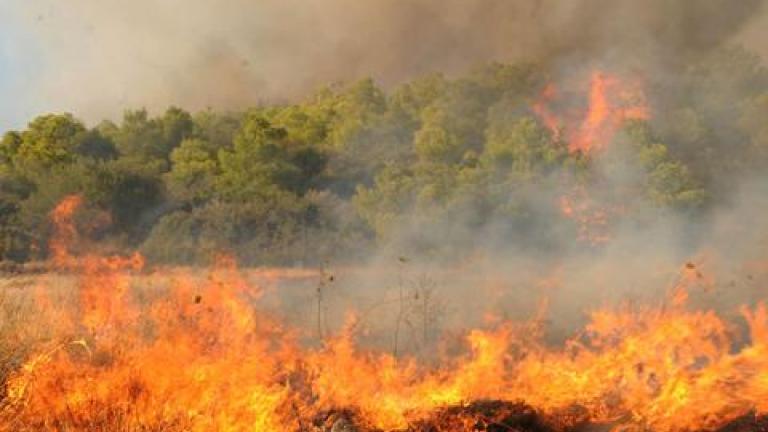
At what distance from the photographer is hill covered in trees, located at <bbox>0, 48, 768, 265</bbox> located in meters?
19.1

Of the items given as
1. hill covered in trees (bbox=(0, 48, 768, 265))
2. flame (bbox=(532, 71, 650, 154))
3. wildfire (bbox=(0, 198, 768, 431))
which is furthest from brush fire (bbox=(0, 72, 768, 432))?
flame (bbox=(532, 71, 650, 154))

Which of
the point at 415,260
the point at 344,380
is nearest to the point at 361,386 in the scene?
the point at 344,380

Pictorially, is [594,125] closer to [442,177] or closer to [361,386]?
[442,177]

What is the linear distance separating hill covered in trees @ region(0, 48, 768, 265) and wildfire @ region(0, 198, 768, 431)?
907 centimetres

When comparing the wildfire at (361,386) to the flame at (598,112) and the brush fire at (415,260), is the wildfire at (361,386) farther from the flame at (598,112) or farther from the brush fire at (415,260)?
the flame at (598,112)

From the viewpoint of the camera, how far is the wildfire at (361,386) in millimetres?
6641

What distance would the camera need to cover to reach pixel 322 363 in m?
8.08

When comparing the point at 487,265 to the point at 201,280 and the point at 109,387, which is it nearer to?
the point at 201,280

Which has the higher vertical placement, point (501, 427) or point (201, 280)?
point (201, 280)

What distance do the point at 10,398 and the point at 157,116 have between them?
2745 centimetres

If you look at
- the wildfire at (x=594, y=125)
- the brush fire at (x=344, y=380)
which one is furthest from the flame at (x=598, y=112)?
the brush fire at (x=344, y=380)

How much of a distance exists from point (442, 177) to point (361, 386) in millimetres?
13884

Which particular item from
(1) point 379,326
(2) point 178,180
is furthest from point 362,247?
(2) point 178,180

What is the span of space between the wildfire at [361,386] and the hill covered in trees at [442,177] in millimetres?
9074
